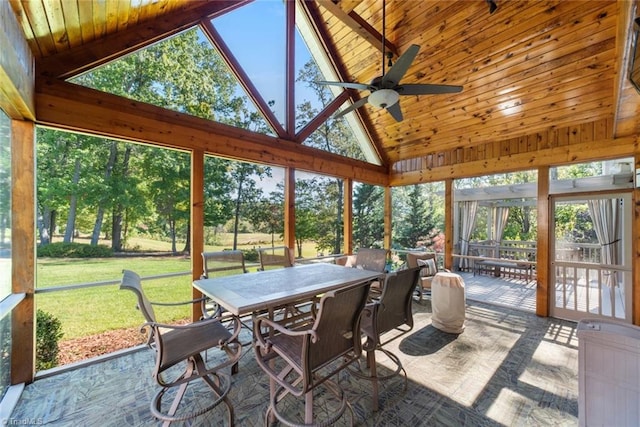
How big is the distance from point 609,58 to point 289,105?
434cm

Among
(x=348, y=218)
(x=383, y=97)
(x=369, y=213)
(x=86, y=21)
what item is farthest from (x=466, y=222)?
(x=86, y=21)

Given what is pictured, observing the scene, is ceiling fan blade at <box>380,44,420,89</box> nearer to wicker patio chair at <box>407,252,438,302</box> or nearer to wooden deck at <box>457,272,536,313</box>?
wicker patio chair at <box>407,252,438,302</box>

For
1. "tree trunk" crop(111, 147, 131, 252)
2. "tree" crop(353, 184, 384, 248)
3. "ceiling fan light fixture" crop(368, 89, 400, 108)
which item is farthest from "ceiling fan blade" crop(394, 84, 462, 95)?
"tree trunk" crop(111, 147, 131, 252)

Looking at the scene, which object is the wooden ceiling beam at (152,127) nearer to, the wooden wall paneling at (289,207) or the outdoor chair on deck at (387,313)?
the wooden wall paneling at (289,207)

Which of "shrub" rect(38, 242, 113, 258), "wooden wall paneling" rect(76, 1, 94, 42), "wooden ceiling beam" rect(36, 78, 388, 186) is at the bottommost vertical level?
"shrub" rect(38, 242, 113, 258)

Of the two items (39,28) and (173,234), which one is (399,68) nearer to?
(39,28)

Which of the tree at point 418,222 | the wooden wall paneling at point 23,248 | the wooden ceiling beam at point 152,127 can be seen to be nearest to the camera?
the wooden wall paneling at point 23,248

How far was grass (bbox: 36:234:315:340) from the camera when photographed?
4109 mm

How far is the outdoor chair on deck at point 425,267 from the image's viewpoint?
4831mm

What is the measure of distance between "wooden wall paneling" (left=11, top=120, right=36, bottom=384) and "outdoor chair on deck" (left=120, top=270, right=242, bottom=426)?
130cm

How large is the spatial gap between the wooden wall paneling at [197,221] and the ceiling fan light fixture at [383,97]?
241 cm

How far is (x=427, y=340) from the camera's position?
3.27 m

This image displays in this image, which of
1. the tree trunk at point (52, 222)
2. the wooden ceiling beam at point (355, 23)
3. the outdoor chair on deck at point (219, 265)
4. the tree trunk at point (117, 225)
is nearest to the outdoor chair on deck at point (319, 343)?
the outdoor chair on deck at point (219, 265)

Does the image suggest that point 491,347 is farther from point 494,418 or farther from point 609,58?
point 609,58
